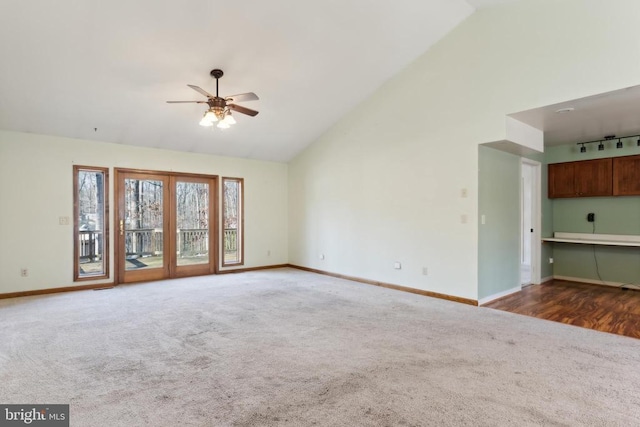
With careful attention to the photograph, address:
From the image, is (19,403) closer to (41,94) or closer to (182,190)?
(41,94)

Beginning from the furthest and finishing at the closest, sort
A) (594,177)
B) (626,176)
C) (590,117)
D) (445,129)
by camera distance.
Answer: (594,177) → (626,176) → (445,129) → (590,117)

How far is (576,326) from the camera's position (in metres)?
3.72

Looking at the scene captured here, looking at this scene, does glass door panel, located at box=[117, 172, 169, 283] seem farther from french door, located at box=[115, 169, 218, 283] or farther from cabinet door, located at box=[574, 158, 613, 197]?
cabinet door, located at box=[574, 158, 613, 197]

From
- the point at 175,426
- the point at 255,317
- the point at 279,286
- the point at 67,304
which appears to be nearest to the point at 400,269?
the point at 279,286

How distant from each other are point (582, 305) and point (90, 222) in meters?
7.59

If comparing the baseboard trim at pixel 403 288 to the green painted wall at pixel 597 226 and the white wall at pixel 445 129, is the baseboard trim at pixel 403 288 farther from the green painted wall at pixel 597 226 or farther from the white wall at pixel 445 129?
the green painted wall at pixel 597 226

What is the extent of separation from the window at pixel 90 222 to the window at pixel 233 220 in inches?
84.2

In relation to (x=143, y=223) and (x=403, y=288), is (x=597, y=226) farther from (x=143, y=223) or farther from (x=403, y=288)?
(x=143, y=223)

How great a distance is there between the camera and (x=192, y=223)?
6.80 meters

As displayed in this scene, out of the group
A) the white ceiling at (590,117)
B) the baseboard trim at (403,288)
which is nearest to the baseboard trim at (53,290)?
the baseboard trim at (403,288)

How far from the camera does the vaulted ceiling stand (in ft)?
11.8

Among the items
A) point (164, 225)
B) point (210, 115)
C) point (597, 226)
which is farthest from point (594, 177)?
point (164, 225)

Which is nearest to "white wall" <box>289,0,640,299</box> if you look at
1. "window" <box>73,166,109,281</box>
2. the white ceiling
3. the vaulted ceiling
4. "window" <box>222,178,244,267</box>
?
the white ceiling

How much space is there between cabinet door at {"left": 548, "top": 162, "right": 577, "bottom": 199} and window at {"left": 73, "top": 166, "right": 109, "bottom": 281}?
7977 mm
